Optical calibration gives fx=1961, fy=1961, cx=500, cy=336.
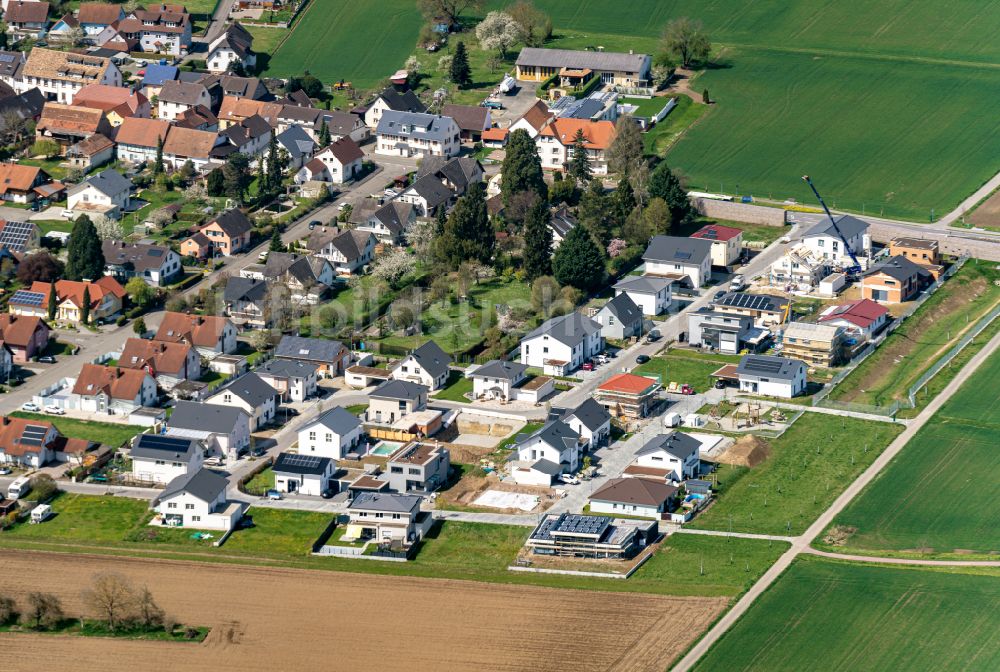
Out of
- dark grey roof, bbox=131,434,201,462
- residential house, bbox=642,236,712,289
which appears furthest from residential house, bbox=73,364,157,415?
residential house, bbox=642,236,712,289

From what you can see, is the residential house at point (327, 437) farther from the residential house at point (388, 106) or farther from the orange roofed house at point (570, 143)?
the residential house at point (388, 106)

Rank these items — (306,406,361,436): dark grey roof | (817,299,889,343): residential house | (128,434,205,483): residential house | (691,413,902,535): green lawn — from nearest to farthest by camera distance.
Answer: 1. (691,413,902,535): green lawn
2. (128,434,205,483): residential house
3. (306,406,361,436): dark grey roof
4. (817,299,889,343): residential house

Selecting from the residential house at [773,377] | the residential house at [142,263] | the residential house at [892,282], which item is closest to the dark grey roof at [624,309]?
the residential house at [773,377]

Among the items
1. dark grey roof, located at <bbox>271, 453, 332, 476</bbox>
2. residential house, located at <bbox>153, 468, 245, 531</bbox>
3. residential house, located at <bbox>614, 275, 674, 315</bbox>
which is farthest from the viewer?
residential house, located at <bbox>614, 275, 674, 315</bbox>

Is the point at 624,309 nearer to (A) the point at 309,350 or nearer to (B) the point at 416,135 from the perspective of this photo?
(A) the point at 309,350

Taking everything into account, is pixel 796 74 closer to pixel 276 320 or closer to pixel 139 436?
pixel 276 320

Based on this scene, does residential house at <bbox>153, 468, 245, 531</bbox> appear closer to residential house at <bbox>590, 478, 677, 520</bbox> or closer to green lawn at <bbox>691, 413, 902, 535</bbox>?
residential house at <bbox>590, 478, 677, 520</bbox>

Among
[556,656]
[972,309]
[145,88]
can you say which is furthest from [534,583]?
[145,88]

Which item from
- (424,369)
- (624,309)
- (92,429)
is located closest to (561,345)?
(624,309)
